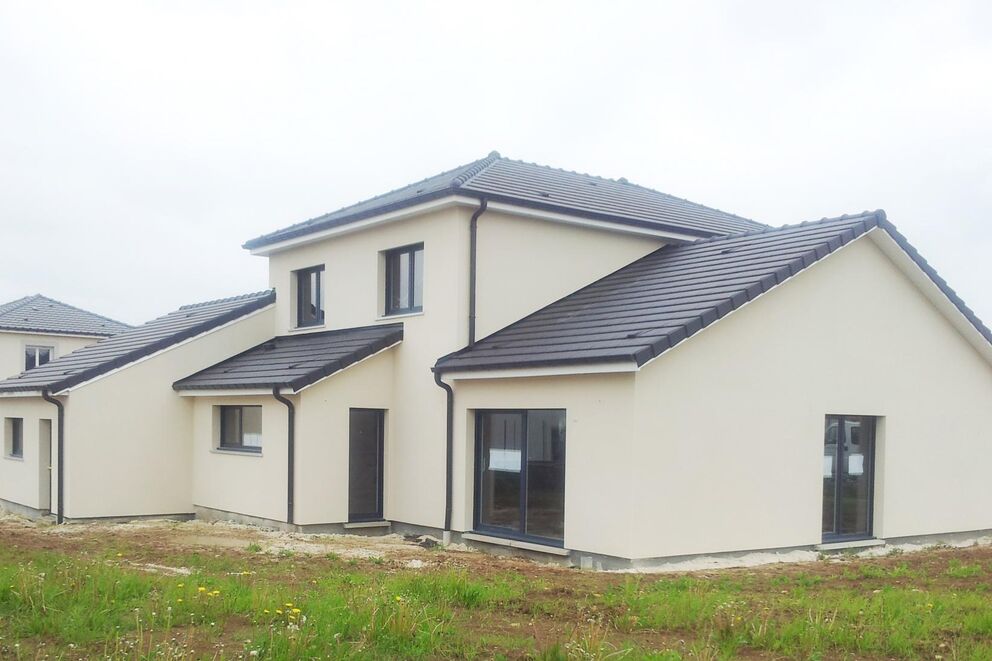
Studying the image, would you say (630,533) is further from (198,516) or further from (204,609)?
(198,516)

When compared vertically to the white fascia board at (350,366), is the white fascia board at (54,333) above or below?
below

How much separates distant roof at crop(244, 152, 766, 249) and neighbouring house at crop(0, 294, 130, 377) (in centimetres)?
2196

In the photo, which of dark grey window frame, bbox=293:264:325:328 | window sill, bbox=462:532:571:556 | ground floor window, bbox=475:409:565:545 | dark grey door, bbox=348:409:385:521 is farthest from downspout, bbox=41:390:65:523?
ground floor window, bbox=475:409:565:545

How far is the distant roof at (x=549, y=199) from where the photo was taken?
17109mm

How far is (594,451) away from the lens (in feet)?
45.0

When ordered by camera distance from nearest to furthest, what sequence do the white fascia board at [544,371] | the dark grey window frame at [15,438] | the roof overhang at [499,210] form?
1. the white fascia board at [544,371]
2. the roof overhang at [499,210]
3. the dark grey window frame at [15,438]

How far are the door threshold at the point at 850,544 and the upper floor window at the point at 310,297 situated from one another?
413 inches


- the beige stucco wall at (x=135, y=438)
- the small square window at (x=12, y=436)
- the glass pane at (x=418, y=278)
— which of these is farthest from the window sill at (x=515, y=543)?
the small square window at (x=12, y=436)

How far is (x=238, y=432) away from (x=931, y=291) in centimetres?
1276

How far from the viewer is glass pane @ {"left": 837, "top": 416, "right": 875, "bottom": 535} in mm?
15555

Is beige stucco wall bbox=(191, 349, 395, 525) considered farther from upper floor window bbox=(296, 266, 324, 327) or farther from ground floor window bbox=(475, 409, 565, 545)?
upper floor window bbox=(296, 266, 324, 327)

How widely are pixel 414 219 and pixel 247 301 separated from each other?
20.8ft

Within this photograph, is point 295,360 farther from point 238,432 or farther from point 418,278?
point 418,278

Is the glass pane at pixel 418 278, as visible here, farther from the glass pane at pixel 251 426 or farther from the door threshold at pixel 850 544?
the door threshold at pixel 850 544
